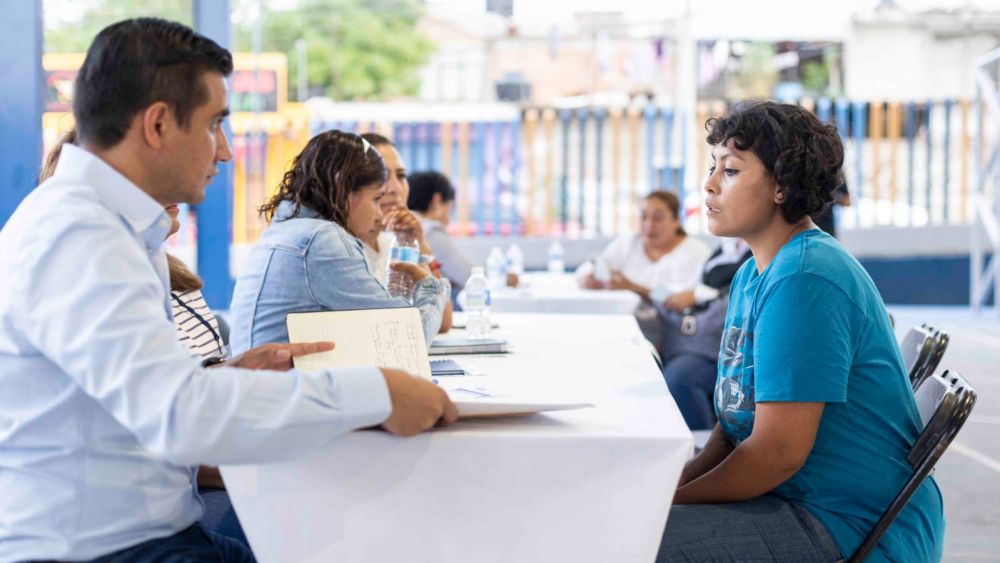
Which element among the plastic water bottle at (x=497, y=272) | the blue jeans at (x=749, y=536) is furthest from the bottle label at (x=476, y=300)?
the plastic water bottle at (x=497, y=272)

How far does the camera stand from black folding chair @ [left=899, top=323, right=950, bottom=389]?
2.49 m

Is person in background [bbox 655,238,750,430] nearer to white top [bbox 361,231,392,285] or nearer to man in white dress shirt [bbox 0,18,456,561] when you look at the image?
white top [bbox 361,231,392,285]

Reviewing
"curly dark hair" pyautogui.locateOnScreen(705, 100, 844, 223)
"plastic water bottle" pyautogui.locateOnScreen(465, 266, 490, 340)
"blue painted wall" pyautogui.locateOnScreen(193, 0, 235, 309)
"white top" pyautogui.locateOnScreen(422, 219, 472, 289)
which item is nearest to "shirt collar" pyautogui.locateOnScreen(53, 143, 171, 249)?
"curly dark hair" pyautogui.locateOnScreen(705, 100, 844, 223)

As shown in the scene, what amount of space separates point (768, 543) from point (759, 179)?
0.65 m

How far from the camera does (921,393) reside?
2.06 meters

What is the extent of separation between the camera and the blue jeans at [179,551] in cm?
139

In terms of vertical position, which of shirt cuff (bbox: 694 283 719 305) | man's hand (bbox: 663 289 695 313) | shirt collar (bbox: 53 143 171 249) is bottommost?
man's hand (bbox: 663 289 695 313)

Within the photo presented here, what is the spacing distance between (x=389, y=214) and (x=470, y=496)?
6.91 feet

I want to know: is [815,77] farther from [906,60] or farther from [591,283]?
[591,283]

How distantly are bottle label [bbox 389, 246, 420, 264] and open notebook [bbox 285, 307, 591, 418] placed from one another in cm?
124

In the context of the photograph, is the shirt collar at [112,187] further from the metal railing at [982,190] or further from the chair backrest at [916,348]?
the metal railing at [982,190]

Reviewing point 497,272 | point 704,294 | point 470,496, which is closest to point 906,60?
point 497,272

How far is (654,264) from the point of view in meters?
5.67

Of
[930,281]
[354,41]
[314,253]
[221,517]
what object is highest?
[354,41]
